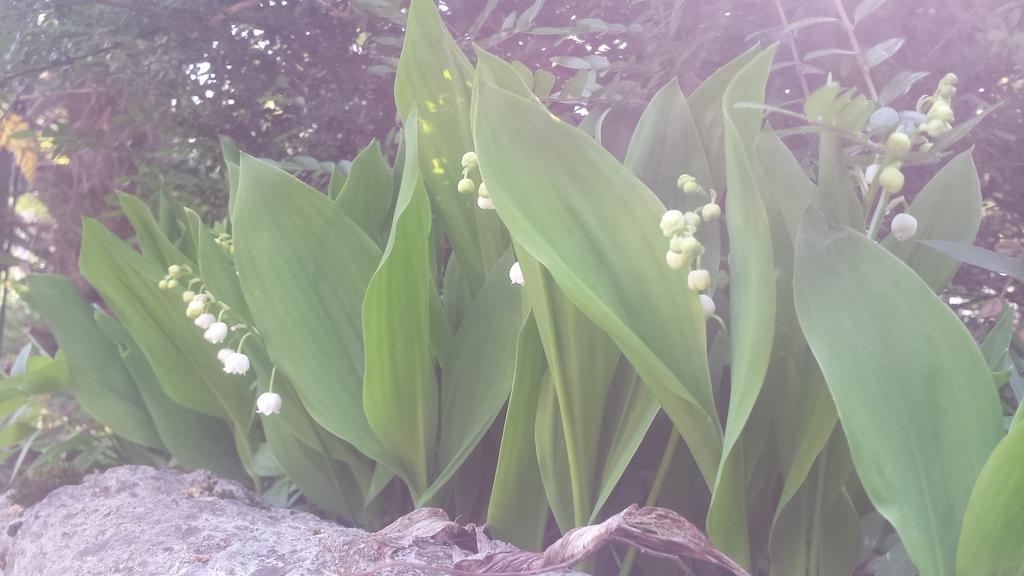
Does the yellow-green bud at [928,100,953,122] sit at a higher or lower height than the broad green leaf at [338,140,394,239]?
higher

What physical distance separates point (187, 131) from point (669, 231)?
119 cm

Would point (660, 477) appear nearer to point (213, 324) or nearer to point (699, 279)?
point (699, 279)

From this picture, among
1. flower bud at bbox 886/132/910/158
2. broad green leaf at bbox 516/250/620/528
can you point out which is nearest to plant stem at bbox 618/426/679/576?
broad green leaf at bbox 516/250/620/528

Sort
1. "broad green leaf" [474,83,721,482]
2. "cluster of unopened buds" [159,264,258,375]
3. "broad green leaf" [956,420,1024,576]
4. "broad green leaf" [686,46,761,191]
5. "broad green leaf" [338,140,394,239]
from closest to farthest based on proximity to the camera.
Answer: "broad green leaf" [956,420,1024,576]
"broad green leaf" [474,83,721,482]
"broad green leaf" [686,46,761,191]
"cluster of unopened buds" [159,264,258,375]
"broad green leaf" [338,140,394,239]

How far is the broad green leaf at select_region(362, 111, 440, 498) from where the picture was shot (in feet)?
2.11

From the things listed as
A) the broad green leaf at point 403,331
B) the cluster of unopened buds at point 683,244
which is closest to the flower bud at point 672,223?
the cluster of unopened buds at point 683,244

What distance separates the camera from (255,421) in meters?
1.09

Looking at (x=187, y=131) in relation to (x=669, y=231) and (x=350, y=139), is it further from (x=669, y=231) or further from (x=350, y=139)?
(x=669, y=231)

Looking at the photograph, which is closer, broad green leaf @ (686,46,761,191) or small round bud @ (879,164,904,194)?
small round bud @ (879,164,904,194)

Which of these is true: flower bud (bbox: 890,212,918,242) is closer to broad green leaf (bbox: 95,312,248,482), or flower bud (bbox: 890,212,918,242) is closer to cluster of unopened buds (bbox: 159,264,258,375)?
cluster of unopened buds (bbox: 159,264,258,375)

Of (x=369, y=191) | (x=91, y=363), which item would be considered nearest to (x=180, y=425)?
(x=91, y=363)

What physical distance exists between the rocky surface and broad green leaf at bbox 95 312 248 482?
10 centimetres

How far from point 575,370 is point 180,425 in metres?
0.70

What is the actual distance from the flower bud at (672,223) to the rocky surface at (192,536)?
30cm
